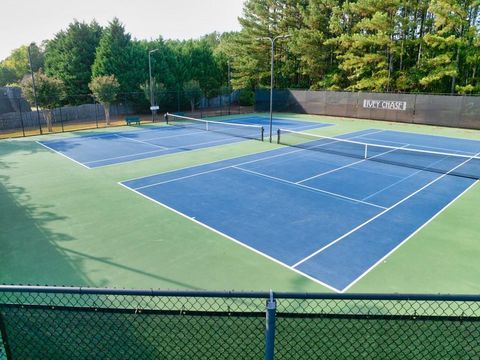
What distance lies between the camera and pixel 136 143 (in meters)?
25.3

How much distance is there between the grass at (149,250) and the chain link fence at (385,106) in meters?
19.1

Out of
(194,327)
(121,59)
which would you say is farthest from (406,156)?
(121,59)

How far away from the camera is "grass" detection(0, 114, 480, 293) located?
8.59 metres

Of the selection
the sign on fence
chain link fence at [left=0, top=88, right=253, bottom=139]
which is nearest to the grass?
the sign on fence

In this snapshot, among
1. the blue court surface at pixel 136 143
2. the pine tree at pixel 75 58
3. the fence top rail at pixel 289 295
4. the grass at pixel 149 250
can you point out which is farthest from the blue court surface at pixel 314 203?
the pine tree at pixel 75 58

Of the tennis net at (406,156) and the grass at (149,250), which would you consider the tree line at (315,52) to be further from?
the grass at (149,250)

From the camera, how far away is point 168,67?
151ft

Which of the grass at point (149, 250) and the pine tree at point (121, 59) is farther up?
the pine tree at point (121, 59)

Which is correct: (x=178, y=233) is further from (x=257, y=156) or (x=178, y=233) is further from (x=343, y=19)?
(x=343, y=19)

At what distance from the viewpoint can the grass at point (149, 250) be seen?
338 inches

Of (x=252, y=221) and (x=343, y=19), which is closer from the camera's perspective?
(x=252, y=221)

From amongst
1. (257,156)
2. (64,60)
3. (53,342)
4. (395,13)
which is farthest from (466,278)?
(64,60)

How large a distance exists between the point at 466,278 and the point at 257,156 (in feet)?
44.2

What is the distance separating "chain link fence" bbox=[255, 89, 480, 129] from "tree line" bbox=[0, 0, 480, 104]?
5568mm
